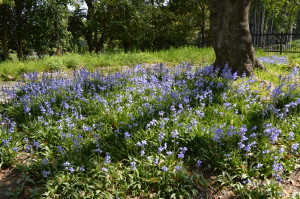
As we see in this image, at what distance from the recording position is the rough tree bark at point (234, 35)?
5539 mm

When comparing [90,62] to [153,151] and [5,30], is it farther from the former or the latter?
[153,151]

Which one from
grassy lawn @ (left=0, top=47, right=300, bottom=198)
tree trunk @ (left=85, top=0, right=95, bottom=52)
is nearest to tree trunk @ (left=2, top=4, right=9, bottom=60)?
tree trunk @ (left=85, top=0, right=95, bottom=52)

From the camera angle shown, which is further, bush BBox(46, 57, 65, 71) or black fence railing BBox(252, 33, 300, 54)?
black fence railing BBox(252, 33, 300, 54)

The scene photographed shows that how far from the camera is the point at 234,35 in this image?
5.63 meters

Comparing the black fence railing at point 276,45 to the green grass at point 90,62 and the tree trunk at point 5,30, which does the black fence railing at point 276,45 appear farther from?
the tree trunk at point 5,30

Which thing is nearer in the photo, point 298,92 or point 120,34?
point 298,92

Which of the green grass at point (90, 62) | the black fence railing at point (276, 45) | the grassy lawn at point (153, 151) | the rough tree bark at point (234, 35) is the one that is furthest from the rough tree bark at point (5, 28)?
the black fence railing at point (276, 45)

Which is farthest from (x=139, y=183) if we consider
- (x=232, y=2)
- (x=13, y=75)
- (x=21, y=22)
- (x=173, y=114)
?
(x=21, y=22)

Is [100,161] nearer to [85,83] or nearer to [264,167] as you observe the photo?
[264,167]

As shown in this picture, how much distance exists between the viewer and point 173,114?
369cm

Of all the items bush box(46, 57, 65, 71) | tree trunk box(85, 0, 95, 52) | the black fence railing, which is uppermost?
tree trunk box(85, 0, 95, 52)

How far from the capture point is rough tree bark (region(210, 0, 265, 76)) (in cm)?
554

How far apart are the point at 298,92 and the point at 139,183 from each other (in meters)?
3.46

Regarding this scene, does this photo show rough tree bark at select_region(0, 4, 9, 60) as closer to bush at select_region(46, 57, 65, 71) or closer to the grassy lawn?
bush at select_region(46, 57, 65, 71)
